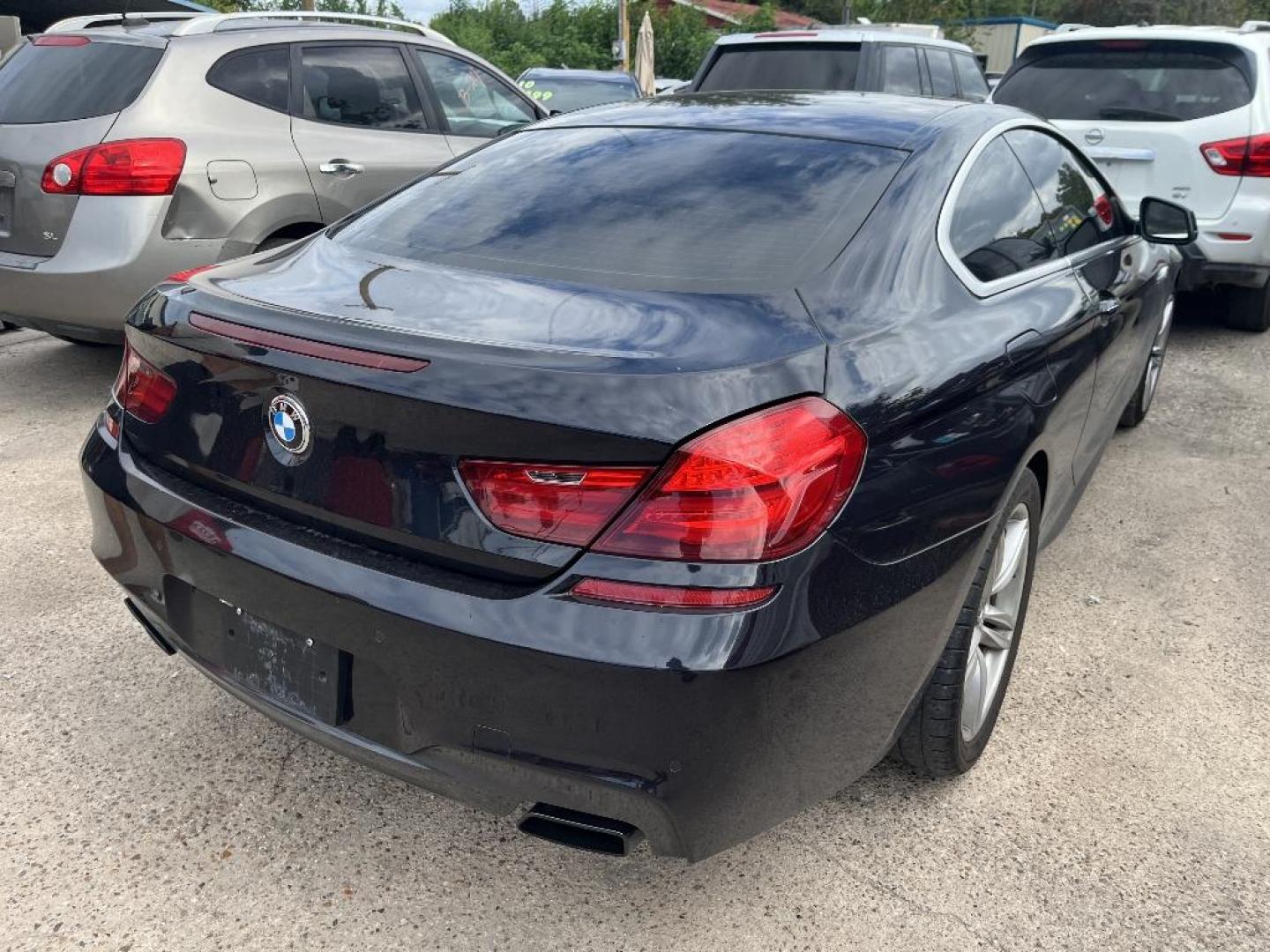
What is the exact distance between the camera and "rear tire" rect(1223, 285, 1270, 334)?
6328 millimetres

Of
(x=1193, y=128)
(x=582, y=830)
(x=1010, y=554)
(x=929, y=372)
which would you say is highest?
(x=1193, y=128)

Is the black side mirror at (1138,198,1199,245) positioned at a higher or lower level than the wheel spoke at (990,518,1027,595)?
higher

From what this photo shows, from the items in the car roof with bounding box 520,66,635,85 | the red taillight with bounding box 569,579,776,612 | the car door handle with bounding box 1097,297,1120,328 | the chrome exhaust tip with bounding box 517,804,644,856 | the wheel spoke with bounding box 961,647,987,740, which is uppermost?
the car roof with bounding box 520,66,635,85

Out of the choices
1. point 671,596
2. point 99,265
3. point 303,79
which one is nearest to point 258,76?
point 303,79

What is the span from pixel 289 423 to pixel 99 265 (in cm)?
314

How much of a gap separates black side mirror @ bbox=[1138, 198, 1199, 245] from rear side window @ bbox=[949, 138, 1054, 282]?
0.94m

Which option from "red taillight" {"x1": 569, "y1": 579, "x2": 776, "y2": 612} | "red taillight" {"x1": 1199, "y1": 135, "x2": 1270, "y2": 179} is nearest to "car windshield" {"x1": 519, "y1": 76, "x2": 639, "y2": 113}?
"red taillight" {"x1": 1199, "y1": 135, "x2": 1270, "y2": 179}

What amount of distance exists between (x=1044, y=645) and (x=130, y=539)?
2.37 m

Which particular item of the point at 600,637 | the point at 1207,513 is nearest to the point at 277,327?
the point at 600,637

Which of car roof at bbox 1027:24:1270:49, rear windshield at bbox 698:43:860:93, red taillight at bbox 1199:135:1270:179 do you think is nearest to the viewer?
red taillight at bbox 1199:135:1270:179

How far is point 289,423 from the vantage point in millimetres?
1851

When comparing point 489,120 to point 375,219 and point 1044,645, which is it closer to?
point 375,219

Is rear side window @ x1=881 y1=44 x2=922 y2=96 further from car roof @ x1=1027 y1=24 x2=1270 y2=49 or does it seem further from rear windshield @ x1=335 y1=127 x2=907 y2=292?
rear windshield @ x1=335 y1=127 x2=907 y2=292

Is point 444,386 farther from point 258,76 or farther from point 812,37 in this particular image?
point 812,37
